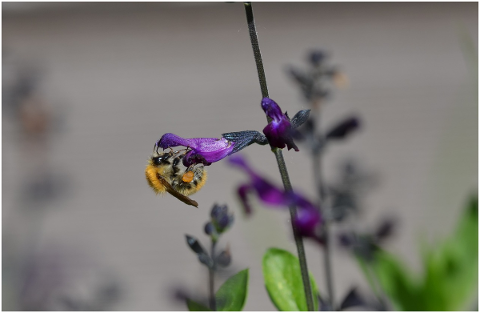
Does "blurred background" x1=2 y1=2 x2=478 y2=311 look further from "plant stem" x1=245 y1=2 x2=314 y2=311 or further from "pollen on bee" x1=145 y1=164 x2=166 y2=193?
"plant stem" x1=245 y1=2 x2=314 y2=311

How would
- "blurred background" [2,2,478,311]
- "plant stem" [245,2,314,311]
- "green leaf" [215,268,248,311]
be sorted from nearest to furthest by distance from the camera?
"plant stem" [245,2,314,311] → "green leaf" [215,268,248,311] → "blurred background" [2,2,478,311]

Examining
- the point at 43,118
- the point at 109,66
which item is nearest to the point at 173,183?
the point at 43,118

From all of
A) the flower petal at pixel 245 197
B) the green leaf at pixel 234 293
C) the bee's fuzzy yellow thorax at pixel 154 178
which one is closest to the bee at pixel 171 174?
the bee's fuzzy yellow thorax at pixel 154 178

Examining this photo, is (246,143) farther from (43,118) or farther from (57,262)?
(57,262)

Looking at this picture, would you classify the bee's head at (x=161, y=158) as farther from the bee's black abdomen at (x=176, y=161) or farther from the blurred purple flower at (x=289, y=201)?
the blurred purple flower at (x=289, y=201)

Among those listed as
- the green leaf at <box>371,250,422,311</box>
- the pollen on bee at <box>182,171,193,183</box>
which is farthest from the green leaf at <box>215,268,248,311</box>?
the green leaf at <box>371,250,422,311</box>

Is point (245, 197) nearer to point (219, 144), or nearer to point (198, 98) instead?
point (219, 144)
